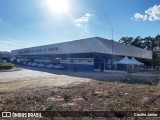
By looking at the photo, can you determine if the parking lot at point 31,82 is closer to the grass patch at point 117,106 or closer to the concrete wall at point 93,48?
the grass patch at point 117,106

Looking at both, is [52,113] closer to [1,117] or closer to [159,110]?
[1,117]

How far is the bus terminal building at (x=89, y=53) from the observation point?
156 feet

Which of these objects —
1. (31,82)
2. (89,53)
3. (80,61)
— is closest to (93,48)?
(89,53)

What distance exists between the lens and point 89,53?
160ft

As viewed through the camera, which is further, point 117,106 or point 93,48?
point 93,48

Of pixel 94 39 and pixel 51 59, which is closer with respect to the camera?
pixel 94 39

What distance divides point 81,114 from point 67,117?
0.52 meters

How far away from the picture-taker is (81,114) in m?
7.11

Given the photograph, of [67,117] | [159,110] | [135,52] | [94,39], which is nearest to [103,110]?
[67,117]

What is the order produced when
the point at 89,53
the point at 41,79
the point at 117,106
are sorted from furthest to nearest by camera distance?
the point at 89,53 → the point at 41,79 → the point at 117,106

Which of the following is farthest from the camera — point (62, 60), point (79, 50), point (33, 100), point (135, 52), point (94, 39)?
point (135, 52)

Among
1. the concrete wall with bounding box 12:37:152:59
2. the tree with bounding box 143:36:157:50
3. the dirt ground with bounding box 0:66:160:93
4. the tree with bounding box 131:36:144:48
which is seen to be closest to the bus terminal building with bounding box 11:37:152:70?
the concrete wall with bounding box 12:37:152:59

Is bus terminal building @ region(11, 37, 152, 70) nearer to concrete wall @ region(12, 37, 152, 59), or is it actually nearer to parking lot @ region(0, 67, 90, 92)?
concrete wall @ region(12, 37, 152, 59)

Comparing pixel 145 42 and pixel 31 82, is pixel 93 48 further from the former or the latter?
pixel 145 42
